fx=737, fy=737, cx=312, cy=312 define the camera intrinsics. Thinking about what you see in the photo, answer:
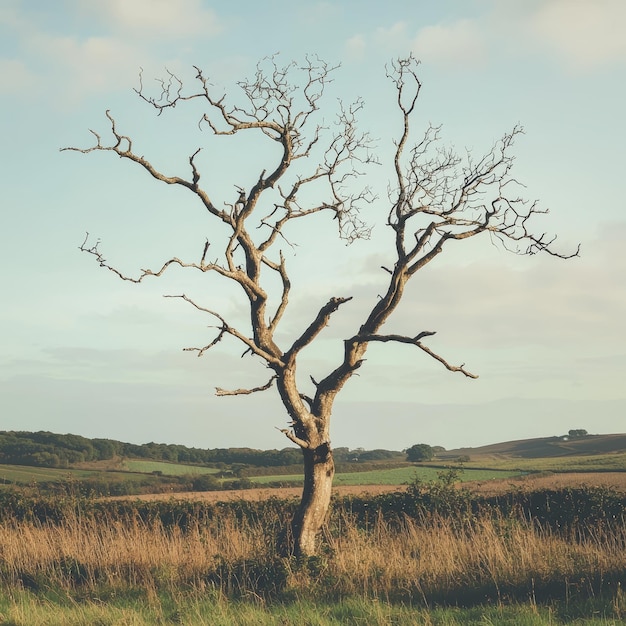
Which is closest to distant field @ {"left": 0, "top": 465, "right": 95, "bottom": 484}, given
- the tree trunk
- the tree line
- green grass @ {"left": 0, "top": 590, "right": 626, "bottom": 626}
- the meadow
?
the tree line

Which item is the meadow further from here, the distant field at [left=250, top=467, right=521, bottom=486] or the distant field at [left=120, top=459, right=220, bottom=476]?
the distant field at [left=120, top=459, right=220, bottom=476]

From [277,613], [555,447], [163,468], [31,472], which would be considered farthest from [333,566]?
[555,447]

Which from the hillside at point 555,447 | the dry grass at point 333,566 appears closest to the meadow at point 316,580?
the dry grass at point 333,566

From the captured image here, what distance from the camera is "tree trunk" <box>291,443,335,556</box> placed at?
487 inches

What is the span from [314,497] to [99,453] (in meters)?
44.5

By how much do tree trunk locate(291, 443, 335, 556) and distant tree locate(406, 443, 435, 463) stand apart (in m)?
61.3

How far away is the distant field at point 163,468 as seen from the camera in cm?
5091

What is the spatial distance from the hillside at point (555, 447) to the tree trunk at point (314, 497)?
6451 cm

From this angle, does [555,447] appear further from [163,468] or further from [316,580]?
[316,580]

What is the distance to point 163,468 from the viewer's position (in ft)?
177

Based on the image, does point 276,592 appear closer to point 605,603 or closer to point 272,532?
point 272,532

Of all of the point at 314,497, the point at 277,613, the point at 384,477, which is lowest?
the point at 384,477

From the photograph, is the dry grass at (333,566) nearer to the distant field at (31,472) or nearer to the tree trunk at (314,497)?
the tree trunk at (314,497)

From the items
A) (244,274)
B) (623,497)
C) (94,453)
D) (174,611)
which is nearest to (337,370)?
(244,274)
